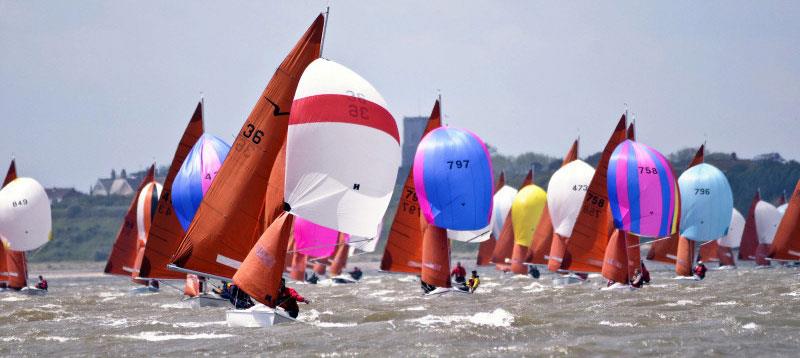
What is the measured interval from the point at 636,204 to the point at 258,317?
20187 mm

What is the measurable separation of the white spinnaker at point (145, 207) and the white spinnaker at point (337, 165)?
24.9 metres

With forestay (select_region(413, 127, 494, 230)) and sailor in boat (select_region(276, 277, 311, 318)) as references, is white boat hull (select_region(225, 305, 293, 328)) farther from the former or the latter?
forestay (select_region(413, 127, 494, 230))

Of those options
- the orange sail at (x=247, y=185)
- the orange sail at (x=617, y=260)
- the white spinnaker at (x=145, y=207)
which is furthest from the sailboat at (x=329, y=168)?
the white spinnaker at (x=145, y=207)

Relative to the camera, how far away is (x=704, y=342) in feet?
75.7

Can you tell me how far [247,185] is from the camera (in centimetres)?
2720

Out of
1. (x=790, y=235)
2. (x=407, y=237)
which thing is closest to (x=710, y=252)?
(x=790, y=235)

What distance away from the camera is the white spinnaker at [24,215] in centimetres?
5119

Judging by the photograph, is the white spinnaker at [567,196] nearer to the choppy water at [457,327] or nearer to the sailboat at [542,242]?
the sailboat at [542,242]

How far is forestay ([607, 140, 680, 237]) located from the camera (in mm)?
42625

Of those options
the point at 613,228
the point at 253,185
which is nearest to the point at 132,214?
the point at 613,228

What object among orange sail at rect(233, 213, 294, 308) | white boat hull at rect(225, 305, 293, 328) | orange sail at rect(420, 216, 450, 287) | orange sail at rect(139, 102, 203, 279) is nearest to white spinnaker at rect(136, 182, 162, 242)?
orange sail at rect(139, 102, 203, 279)

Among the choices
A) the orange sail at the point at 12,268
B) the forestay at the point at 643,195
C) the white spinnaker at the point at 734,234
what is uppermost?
the forestay at the point at 643,195

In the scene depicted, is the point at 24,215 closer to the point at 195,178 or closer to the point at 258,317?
the point at 195,178

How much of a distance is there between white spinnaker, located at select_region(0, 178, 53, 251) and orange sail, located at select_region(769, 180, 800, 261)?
38.5m
